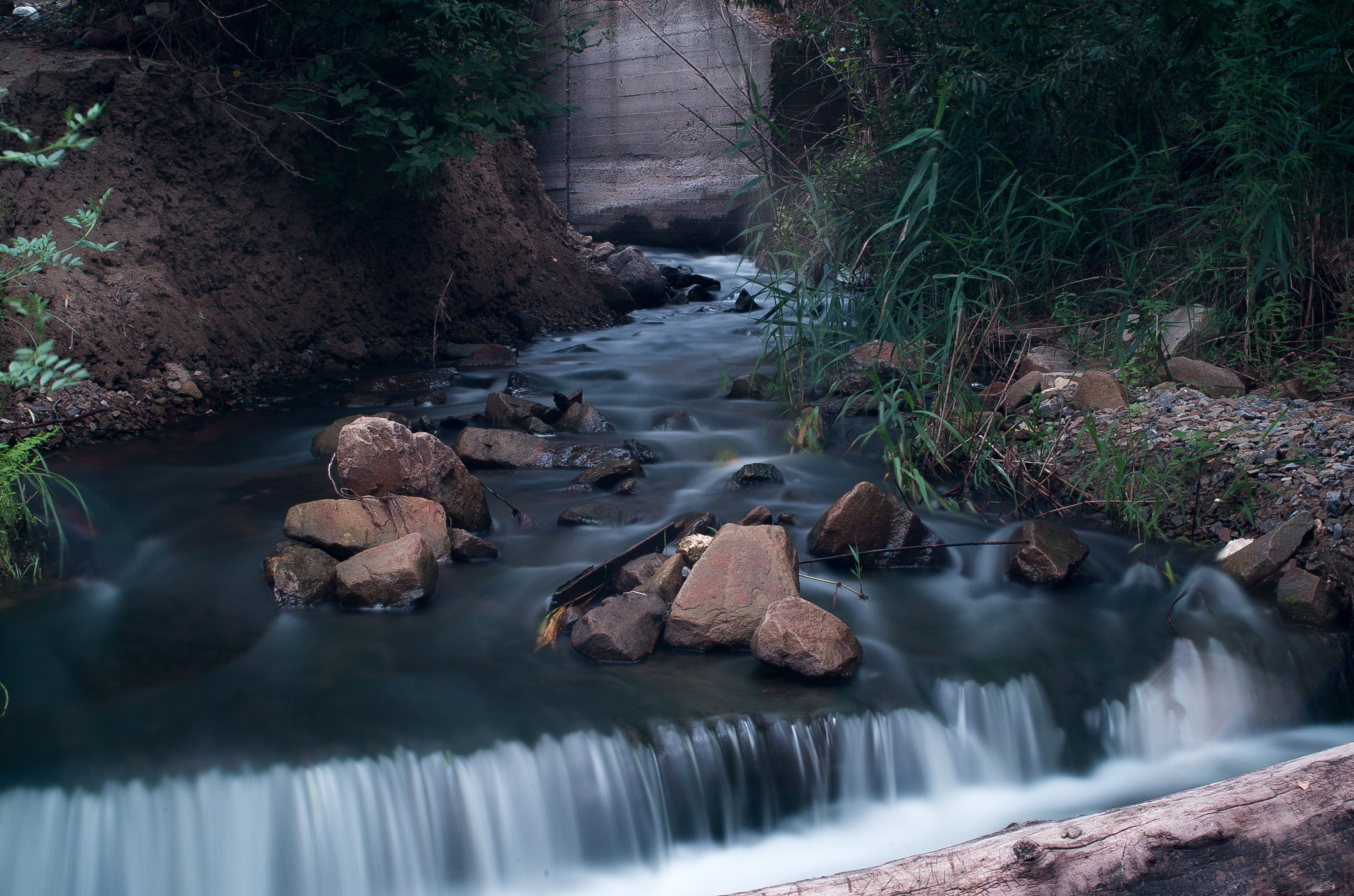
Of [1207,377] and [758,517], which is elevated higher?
[1207,377]

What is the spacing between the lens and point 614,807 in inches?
82.7

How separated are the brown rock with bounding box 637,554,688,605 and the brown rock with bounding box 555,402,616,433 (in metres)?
1.91

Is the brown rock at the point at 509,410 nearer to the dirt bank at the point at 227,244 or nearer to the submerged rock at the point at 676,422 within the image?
the submerged rock at the point at 676,422

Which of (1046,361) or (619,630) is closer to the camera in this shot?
(619,630)

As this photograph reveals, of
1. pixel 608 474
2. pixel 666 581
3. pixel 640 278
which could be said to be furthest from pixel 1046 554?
pixel 640 278

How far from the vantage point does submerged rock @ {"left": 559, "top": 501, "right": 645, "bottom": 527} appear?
11.0ft

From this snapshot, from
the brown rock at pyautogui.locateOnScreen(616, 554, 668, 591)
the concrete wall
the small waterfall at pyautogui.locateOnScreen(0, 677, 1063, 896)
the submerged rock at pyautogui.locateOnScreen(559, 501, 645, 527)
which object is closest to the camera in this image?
the small waterfall at pyautogui.locateOnScreen(0, 677, 1063, 896)

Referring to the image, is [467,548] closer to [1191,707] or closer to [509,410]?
[509,410]

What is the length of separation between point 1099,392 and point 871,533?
1.36m

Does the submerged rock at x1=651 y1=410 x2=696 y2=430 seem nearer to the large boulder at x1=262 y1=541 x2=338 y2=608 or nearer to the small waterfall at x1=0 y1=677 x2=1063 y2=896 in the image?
the large boulder at x1=262 y1=541 x2=338 y2=608

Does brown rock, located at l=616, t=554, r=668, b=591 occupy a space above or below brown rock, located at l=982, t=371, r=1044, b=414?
below

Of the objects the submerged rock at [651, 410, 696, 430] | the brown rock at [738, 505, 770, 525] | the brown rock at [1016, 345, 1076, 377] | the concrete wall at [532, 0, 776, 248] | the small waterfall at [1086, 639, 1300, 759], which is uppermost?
the concrete wall at [532, 0, 776, 248]

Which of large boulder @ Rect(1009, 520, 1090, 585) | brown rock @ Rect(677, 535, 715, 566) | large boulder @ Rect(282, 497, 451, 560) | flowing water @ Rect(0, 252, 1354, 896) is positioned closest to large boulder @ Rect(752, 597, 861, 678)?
flowing water @ Rect(0, 252, 1354, 896)

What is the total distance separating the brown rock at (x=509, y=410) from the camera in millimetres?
4414
